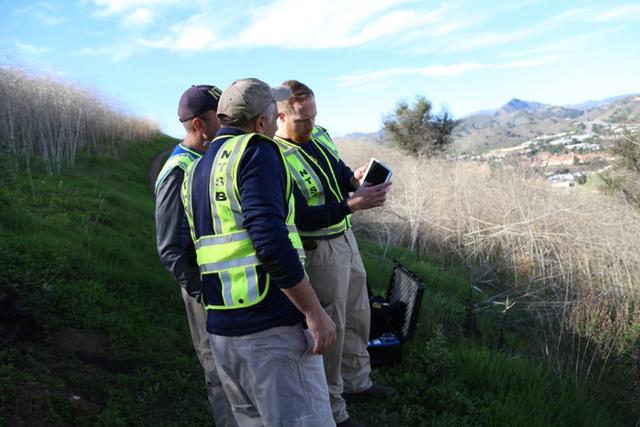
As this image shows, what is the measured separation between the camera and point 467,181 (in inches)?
406

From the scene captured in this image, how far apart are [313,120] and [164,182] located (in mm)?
1028

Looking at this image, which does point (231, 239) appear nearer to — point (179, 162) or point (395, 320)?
point (179, 162)

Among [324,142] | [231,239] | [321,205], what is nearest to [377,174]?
[321,205]

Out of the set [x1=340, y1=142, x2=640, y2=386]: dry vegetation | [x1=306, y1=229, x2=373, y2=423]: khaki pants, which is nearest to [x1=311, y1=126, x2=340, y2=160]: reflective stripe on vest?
[x1=306, y1=229, x2=373, y2=423]: khaki pants

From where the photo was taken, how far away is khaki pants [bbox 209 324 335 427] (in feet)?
6.23

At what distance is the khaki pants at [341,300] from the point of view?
124 inches

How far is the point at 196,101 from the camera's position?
2.88 m

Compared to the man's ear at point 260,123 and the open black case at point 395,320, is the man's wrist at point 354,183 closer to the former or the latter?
the open black case at point 395,320

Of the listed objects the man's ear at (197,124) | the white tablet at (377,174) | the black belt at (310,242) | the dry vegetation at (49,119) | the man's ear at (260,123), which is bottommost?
the black belt at (310,242)

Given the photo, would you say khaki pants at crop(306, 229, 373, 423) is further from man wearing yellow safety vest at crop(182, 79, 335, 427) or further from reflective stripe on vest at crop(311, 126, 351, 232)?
man wearing yellow safety vest at crop(182, 79, 335, 427)

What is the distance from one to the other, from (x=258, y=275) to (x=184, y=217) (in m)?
0.87

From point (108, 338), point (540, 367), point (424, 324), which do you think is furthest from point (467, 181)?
point (108, 338)

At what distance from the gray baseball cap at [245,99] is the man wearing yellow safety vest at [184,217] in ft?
2.26

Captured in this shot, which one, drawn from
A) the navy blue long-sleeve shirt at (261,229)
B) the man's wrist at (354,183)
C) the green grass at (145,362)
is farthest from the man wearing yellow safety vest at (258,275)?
the green grass at (145,362)
